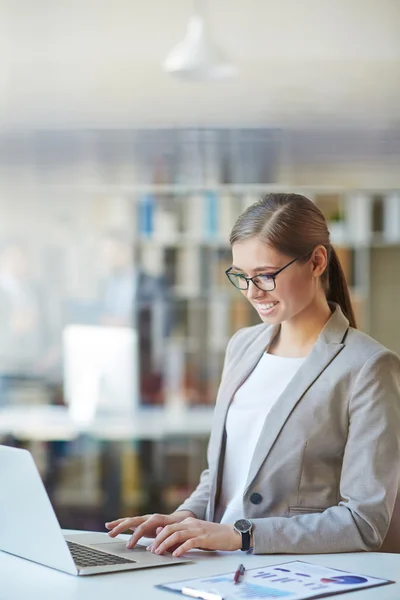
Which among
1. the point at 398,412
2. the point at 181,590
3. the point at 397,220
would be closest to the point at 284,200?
the point at 398,412

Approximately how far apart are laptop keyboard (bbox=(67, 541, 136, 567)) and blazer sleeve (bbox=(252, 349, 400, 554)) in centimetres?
24

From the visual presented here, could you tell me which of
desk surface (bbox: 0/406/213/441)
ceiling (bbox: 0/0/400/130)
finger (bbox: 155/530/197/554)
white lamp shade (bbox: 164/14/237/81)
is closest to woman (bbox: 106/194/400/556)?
finger (bbox: 155/530/197/554)

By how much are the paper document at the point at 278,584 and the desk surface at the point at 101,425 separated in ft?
13.7

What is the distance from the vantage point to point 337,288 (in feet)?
6.28

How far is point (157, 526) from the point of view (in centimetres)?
167

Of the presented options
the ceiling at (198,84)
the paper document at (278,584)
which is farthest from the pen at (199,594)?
the ceiling at (198,84)

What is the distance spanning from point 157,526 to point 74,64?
15.3 ft

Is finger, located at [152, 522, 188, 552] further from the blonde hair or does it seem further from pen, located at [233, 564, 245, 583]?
the blonde hair

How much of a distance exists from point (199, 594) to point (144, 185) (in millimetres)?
5187

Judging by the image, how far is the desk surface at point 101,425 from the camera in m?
5.54

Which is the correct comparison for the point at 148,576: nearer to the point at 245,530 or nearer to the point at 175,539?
the point at 175,539

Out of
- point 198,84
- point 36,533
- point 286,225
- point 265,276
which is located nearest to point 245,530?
point 36,533

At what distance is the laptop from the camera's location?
1418mm

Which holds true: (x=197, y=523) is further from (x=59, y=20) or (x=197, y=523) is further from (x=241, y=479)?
(x=59, y=20)
